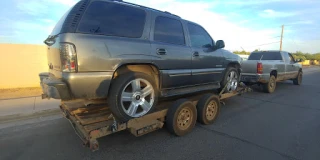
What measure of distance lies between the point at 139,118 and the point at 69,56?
4.61 feet

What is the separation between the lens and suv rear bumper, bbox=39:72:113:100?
2723 mm

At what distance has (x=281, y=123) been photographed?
475cm

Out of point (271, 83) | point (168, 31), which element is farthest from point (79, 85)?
point (271, 83)

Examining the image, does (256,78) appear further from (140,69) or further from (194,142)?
(140,69)

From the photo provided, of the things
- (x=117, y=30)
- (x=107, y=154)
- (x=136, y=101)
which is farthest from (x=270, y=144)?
(x=117, y=30)

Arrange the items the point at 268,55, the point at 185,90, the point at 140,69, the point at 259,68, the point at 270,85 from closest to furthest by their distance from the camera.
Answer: the point at 140,69, the point at 185,90, the point at 259,68, the point at 270,85, the point at 268,55

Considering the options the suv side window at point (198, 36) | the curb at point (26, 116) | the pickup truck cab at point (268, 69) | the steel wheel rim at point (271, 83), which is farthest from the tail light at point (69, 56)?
the steel wheel rim at point (271, 83)

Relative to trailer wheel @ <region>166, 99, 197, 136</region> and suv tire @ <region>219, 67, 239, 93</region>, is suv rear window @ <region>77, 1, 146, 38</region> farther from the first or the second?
suv tire @ <region>219, 67, 239, 93</region>

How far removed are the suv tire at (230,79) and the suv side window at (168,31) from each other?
1.96 metres

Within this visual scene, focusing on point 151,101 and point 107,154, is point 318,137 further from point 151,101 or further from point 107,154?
point 107,154

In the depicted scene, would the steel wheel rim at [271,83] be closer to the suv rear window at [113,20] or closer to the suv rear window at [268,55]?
the suv rear window at [268,55]

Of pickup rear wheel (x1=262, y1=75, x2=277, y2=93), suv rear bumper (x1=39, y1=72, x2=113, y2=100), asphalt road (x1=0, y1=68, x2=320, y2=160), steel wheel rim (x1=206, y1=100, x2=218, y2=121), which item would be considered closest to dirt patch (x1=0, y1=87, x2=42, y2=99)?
asphalt road (x1=0, y1=68, x2=320, y2=160)

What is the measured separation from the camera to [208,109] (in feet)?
15.2

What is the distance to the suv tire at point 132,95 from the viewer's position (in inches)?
120
